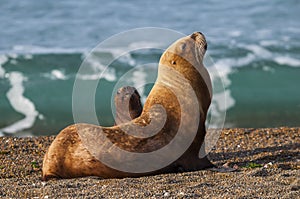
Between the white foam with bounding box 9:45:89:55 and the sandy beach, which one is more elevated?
the sandy beach

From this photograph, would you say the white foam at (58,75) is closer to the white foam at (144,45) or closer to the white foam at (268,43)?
the white foam at (144,45)

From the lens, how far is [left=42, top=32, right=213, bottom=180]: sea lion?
23.3ft

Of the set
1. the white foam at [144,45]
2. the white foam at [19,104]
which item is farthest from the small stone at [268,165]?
the white foam at [144,45]

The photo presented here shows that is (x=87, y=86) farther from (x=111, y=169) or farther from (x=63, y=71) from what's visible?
(x=111, y=169)

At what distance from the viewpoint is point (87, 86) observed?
1622cm

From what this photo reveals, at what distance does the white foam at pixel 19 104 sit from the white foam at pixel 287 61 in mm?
6556

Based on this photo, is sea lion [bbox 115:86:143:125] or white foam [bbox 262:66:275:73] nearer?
sea lion [bbox 115:86:143:125]

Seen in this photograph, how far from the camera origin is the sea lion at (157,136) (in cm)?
710

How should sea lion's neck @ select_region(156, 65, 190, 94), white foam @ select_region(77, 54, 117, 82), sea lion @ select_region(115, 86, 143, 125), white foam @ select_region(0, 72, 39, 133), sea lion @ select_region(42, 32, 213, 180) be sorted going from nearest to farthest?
sea lion @ select_region(42, 32, 213, 180) → sea lion's neck @ select_region(156, 65, 190, 94) → sea lion @ select_region(115, 86, 143, 125) → white foam @ select_region(0, 72, 39, 133) → white foam @ select_region(77, 54, 117, 82)

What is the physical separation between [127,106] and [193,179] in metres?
2.57

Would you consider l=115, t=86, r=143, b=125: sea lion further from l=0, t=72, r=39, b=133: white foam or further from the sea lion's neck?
l=0, t=72, r=39, b=133: white foam

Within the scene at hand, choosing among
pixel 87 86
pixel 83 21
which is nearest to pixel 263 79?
pixel 87 86

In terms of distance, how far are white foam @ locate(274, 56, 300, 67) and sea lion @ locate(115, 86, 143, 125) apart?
8894 millimetres

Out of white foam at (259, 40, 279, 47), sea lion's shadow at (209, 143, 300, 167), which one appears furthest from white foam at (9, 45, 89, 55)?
sea lion's shadow at (209, 143, 300, 167)
